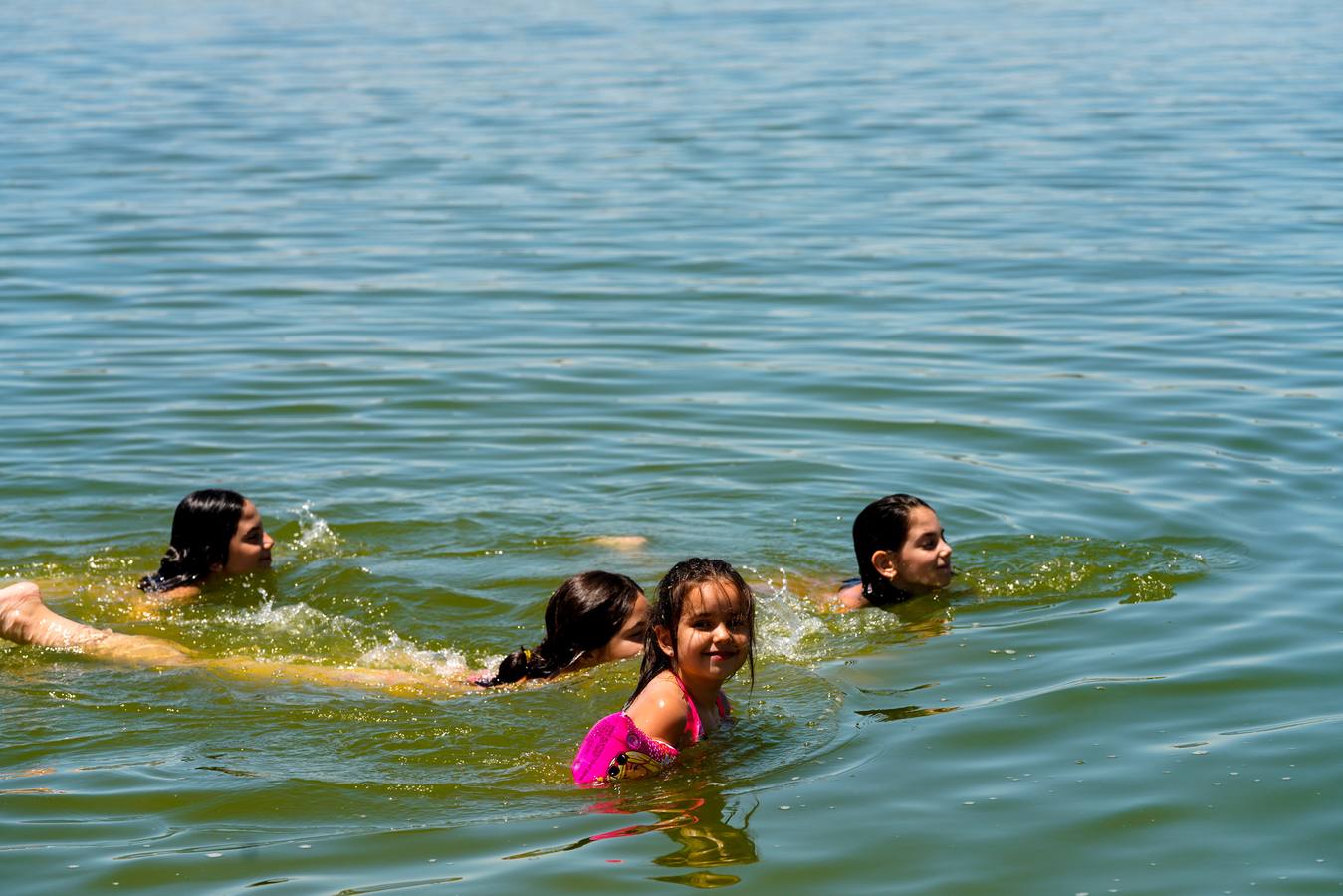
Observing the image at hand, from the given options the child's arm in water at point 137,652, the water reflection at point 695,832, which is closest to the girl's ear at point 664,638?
the water reflection at point 695,832

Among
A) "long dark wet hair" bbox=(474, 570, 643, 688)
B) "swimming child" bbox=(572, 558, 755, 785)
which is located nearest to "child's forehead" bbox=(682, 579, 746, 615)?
"swimming child" bbox=(572, 558, 755, 785)

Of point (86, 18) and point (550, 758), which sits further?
point (86, 18)

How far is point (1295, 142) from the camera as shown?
22.1m

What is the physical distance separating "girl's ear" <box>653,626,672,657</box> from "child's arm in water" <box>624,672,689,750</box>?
0.10 metres

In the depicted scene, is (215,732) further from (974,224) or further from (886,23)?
(886,23)

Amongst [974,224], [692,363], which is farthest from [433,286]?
[974,224]

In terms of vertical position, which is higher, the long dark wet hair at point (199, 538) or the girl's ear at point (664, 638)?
the long dark wet hair at point (199, 538)

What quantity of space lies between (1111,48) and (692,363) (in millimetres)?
22717

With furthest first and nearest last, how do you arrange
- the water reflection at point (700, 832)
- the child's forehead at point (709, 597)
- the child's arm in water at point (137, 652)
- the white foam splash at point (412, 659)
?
the white foam splash at point (412, 659)
the child's arm in water at point (137, 652)
the child's forehead at point (709, 597)
the water reflection at point (700, 832)

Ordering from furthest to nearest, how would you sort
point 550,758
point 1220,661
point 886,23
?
point 886,23 → point 1220,661 → point 550,758

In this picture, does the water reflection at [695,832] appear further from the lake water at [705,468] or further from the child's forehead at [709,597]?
the child's forehead at [709,597]

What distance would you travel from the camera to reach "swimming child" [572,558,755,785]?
6.37 metres

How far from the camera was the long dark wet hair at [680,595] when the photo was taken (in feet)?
20.9

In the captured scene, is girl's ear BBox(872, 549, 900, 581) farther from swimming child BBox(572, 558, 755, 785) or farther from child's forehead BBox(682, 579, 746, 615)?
child's forehead BBox(682, 579, 746, 615)
